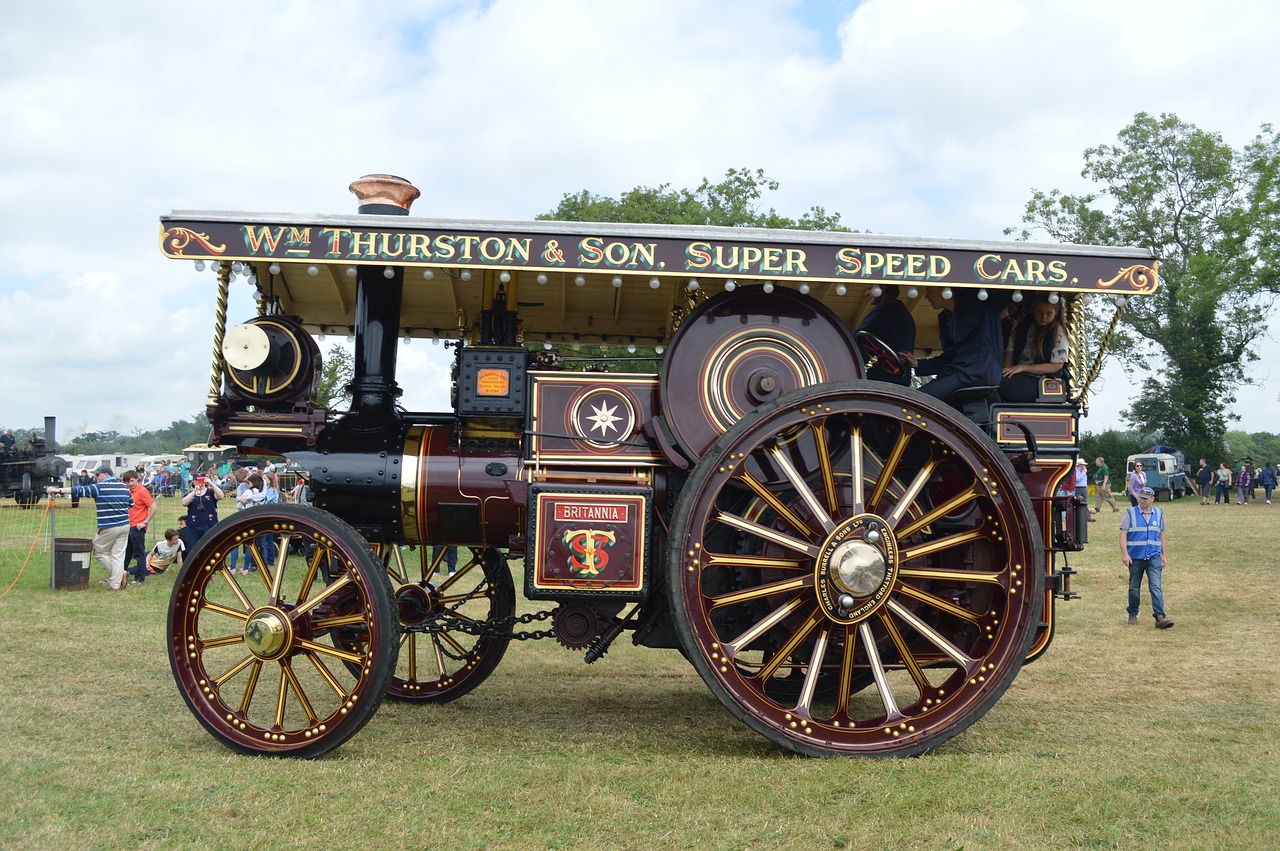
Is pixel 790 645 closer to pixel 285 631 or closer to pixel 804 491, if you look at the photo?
pixel 804 491

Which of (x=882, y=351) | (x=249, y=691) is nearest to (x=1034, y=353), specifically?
(x=882, y=351)

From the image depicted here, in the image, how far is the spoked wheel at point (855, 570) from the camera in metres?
4.83

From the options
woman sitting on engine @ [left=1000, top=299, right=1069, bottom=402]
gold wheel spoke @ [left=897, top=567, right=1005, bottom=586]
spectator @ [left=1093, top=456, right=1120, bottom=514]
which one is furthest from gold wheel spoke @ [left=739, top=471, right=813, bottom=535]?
spectator @ [left=1093, top=456, right=1120, bottom=514]

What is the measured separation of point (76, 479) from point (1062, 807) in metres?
46.0

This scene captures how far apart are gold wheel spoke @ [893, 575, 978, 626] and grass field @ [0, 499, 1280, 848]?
657 mm

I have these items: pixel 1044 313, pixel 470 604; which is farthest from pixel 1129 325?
pixel 1044 313

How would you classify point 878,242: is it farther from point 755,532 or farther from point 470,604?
point 470,604

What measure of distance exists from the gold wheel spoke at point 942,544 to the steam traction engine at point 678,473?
2cm

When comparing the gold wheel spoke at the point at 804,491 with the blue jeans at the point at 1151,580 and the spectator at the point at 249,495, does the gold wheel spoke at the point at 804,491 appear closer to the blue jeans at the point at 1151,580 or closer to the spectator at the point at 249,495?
the blue jeans at the point at 1151,580

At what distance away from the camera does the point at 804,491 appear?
4.93 metres

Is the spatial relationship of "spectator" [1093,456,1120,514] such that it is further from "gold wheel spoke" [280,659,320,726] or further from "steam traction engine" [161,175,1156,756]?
"gold wheel spoke" [280,659,320,726]

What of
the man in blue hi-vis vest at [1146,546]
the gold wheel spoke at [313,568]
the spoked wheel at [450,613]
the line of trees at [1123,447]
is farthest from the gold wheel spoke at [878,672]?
the line of trees at [1123,447]

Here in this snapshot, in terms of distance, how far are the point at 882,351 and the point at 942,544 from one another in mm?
1280

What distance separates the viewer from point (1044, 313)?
5.51m
